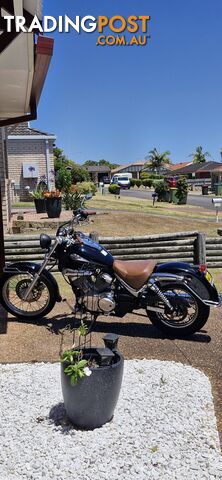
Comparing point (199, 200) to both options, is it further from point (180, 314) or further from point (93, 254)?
point (93, 254)

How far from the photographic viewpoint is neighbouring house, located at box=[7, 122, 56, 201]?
2369 cm

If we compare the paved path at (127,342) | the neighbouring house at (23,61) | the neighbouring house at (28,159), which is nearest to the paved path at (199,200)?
the neighbouring house at (28,159)

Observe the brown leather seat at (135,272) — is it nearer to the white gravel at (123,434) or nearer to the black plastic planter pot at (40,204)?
the white gravel at (123,434)

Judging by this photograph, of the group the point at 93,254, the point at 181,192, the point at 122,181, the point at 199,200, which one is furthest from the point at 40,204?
the point at 122,181

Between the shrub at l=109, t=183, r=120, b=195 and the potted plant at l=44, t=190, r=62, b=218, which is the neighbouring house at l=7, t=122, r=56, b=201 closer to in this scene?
the potted plant at l=44, t=190, r=62, b=218

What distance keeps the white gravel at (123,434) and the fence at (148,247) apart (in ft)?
13.2

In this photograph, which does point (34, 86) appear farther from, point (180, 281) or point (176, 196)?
point (176, 196)

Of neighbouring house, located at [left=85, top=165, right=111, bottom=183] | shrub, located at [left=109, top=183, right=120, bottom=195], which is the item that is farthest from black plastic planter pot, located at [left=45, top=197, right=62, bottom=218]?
neighbouring house, located at [left=85, top=165, right=111, bottom=183]

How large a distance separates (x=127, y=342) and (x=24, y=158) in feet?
66.4

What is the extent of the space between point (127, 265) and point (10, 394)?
1.87 metres

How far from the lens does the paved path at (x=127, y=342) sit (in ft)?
14.5

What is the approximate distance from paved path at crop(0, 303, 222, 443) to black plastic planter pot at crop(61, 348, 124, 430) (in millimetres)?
1020

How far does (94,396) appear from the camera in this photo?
3006 mm

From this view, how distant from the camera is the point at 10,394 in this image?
364 centimetres
